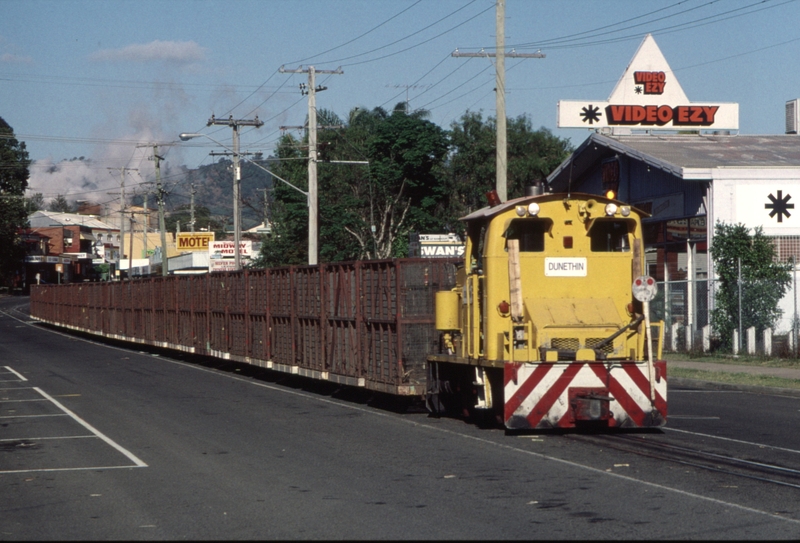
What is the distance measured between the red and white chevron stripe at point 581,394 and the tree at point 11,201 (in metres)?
92.2

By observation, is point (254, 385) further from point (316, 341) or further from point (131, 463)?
point (131, 463)

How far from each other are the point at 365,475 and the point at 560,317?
3.86 metres

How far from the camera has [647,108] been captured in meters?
38.7

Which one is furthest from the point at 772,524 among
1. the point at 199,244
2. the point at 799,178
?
the point at 199,244

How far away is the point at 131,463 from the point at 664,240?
80.2 feet

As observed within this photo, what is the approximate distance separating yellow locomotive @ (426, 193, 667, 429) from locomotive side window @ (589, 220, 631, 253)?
0.01 meters

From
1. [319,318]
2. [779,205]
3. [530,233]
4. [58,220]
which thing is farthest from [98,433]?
[58,220]

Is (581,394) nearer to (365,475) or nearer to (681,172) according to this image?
(365,475)

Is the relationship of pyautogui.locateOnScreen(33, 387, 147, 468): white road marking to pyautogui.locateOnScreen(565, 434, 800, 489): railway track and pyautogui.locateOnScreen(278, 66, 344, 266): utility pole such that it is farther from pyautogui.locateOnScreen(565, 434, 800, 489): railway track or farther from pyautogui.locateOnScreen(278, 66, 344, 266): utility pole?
pyautogui.locateOnScreen(278, 66, 344, 266): utility pole

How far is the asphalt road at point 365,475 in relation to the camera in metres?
8.45

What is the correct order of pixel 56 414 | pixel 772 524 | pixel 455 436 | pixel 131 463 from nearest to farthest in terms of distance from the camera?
pixel 772 524 < pixel 131 463 < pixel 455 436 < pixel 56 414

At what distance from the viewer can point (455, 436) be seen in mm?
13938

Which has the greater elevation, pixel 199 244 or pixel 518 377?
pixel 199 244

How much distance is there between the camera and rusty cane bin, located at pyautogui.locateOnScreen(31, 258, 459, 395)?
55.0ft
